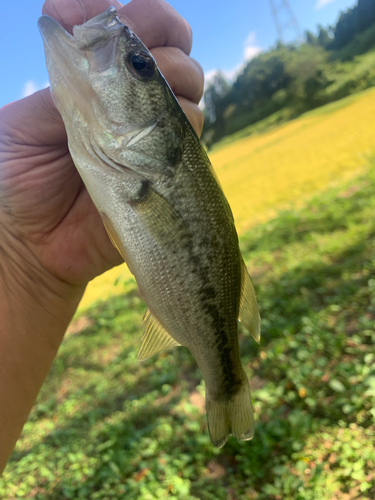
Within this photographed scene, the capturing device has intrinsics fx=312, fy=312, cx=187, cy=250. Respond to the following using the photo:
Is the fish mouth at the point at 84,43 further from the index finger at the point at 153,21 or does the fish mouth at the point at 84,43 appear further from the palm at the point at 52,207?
the palm at the point at 52,207

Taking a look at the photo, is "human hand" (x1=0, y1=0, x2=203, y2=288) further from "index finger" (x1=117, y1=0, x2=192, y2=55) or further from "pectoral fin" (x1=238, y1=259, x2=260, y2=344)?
"pectoral fin" (x1=238, y1=259, x2=260, y2=344)

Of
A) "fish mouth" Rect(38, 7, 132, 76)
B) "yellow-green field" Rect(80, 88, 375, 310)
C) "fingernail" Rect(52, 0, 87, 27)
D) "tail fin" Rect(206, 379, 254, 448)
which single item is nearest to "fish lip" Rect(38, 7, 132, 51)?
"fish mouth" Rect(38, 7, 132, 76)

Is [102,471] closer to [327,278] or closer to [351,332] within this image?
[351,332]

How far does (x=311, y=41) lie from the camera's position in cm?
4291

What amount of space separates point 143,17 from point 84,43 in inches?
21.3

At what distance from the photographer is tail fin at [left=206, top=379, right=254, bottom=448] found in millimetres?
1575

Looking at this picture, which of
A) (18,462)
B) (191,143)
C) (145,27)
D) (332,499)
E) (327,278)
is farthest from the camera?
(327,278)

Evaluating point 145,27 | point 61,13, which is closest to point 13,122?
point 61,13

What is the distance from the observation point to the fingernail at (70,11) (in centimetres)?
143

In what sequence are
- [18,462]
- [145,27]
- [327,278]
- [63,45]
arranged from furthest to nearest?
[327,278] < [18,462] < [145,27] < [63,45]

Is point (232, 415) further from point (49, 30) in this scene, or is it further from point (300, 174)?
point (300, 174)

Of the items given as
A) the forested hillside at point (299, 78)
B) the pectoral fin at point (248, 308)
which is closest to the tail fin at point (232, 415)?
the pectoral fin at point (248, 308)

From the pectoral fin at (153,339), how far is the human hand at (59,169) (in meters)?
0.71

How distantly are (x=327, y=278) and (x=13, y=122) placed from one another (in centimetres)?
408
